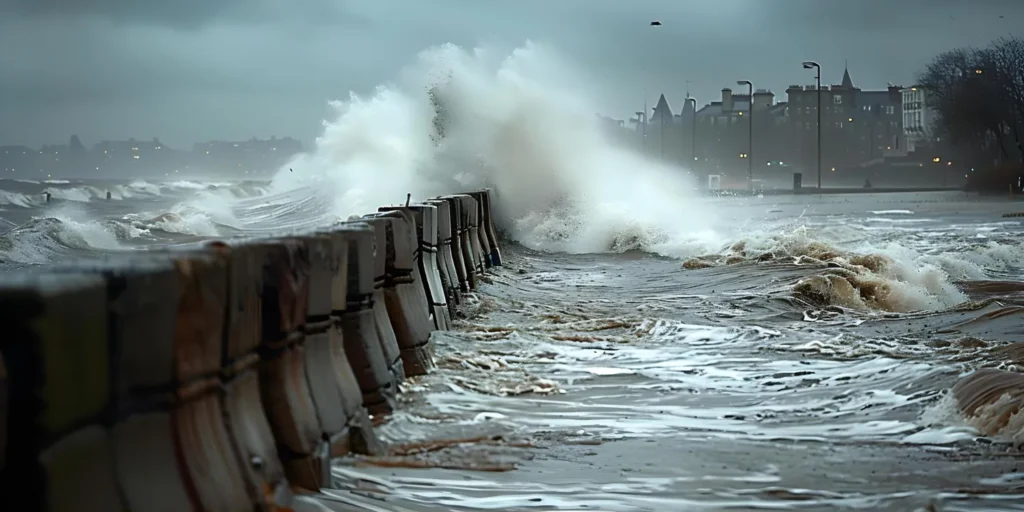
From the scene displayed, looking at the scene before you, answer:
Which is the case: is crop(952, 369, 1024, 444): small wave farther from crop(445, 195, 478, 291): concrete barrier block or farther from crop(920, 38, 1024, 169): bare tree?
crop(920, 38, 1024, 169): bare tree

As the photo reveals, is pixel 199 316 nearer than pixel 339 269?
Yes

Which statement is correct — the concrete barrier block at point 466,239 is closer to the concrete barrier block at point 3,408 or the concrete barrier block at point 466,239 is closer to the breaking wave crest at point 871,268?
the breaking wave crest at point 871,268

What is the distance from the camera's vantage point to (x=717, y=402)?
8.28 meters

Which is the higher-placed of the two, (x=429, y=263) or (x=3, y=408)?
(x=3, y=408)

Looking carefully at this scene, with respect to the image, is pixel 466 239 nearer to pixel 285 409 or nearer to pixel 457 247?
pixel 457 247

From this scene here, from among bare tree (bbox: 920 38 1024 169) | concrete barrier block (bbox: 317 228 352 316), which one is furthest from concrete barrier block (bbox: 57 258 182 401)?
bare tree (bbox: 920 38 1024 169)

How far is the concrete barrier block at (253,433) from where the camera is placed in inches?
178

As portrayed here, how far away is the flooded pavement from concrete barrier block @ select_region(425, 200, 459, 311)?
30cm

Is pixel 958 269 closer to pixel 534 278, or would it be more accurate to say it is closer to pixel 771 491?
pixel 534 278

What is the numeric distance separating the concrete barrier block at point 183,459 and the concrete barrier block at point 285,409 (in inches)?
28.2

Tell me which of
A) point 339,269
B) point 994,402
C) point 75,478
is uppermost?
point 339,269

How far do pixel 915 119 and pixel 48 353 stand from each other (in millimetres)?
173288

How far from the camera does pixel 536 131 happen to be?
38.0 metres

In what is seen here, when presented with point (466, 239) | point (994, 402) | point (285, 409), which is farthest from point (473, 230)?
point (285, 409)
